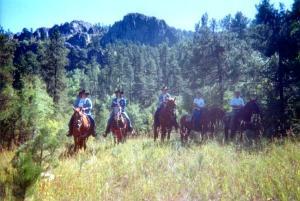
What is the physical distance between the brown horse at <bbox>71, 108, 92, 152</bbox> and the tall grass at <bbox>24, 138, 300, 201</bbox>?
11.5ft

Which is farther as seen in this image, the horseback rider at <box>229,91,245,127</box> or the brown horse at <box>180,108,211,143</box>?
the brown horse at <box>180,108,211,143</box>

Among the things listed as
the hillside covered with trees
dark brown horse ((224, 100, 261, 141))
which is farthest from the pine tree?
dark brown horse ((224, 100, 261, 141))

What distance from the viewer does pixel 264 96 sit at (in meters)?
24.8

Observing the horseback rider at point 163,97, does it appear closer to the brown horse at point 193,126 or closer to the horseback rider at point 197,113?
the brown horse at point 193,126

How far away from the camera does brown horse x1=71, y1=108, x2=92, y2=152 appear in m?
15.2

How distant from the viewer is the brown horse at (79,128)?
599 inches

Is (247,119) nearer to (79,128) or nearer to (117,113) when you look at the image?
(117,113)

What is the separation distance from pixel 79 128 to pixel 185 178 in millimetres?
7307

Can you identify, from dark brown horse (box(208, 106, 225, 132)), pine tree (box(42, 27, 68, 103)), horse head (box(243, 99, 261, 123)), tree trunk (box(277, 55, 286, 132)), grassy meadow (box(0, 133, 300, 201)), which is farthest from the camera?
pine tree (box(42, 27, 68, 103))

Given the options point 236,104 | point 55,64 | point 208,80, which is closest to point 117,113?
point 236,104

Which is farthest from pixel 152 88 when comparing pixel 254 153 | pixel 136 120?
pixel 254 153

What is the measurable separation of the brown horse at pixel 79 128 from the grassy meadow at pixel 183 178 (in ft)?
11.5

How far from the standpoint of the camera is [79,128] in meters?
15.3

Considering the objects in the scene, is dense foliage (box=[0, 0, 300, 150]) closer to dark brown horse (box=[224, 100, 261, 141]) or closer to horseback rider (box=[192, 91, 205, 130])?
dark brown horse (box=[224, 100, 261, 141])
